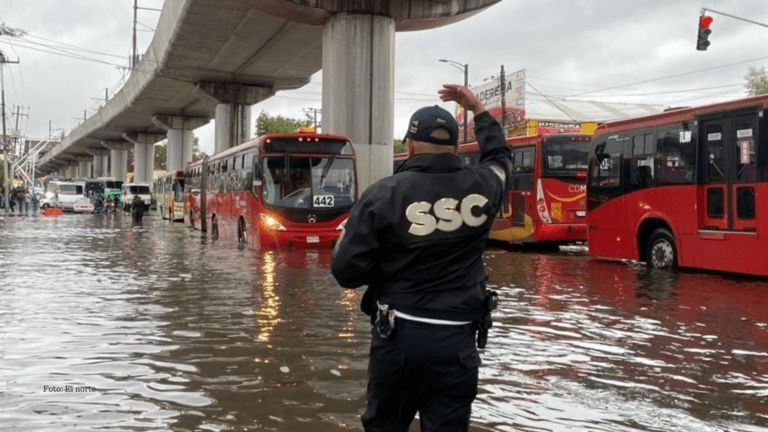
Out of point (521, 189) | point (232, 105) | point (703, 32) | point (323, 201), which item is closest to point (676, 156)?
point (521, 189)

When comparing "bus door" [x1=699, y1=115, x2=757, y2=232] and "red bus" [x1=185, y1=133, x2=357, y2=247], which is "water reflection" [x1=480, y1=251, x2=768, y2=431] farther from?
"red bus" [x1=185, y1=133, x2=357, y2=247]

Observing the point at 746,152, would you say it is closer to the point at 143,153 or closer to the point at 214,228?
the point at 214,228

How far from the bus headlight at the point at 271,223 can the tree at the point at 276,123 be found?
241 ft

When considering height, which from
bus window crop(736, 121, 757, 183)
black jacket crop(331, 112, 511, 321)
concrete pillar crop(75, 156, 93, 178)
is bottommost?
black jacket crop(331, 112, 511, 321)

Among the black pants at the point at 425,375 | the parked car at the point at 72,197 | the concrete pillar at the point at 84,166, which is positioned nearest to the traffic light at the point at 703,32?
the black pants at the point at 425,375

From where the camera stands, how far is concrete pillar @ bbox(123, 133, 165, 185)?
239ft

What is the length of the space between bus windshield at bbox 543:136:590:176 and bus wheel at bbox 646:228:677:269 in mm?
5428

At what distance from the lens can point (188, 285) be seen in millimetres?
12328

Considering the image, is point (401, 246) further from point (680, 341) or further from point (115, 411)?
point (680, 341)

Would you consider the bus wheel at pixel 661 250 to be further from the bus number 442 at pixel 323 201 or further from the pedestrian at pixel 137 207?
the pedestrian at pixel 137 207

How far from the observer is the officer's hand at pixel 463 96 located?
3.70 meters

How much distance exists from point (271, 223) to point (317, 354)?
12.0 meters

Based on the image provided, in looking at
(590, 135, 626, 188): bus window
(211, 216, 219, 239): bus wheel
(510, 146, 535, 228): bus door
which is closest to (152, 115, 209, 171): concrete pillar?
(211, 216, 219, 239): bus wheel

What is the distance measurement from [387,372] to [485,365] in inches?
145
